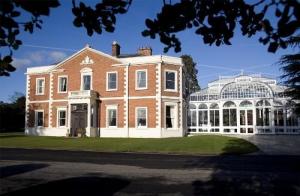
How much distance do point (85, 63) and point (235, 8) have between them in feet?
114

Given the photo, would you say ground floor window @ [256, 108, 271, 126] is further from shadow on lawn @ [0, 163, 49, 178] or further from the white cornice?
shadow on lawn @ [0, 163, 49, 178]

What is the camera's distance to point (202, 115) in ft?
139

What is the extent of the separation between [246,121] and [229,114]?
1.82m

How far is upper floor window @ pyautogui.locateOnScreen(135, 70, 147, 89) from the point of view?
3575cm

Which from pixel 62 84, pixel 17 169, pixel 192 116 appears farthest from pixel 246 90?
pixel 17 169

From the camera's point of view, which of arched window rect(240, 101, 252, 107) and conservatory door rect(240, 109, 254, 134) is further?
arched window rect(240, 101, 252, 107)

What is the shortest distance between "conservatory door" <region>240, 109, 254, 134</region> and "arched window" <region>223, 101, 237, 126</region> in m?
0.76

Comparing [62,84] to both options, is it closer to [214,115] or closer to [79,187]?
[214,115]

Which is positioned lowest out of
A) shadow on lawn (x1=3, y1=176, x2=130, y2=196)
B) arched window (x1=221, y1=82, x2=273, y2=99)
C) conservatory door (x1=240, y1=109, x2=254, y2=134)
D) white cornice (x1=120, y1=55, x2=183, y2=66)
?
shadow on lawn (x1=3, y1=176, x2=130, y2=196)

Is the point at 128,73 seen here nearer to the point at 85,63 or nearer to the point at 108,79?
the point at 108,79

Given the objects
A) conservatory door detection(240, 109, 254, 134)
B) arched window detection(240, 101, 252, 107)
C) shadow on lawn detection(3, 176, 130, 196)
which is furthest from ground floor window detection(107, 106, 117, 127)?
shadow on lawn detection(3, 176, 130, 196)

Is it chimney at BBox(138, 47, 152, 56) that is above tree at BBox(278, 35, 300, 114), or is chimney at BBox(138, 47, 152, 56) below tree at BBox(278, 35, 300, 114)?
above

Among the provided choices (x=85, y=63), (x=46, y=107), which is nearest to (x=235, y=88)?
(x=85, y=63)

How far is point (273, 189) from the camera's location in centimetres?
956
